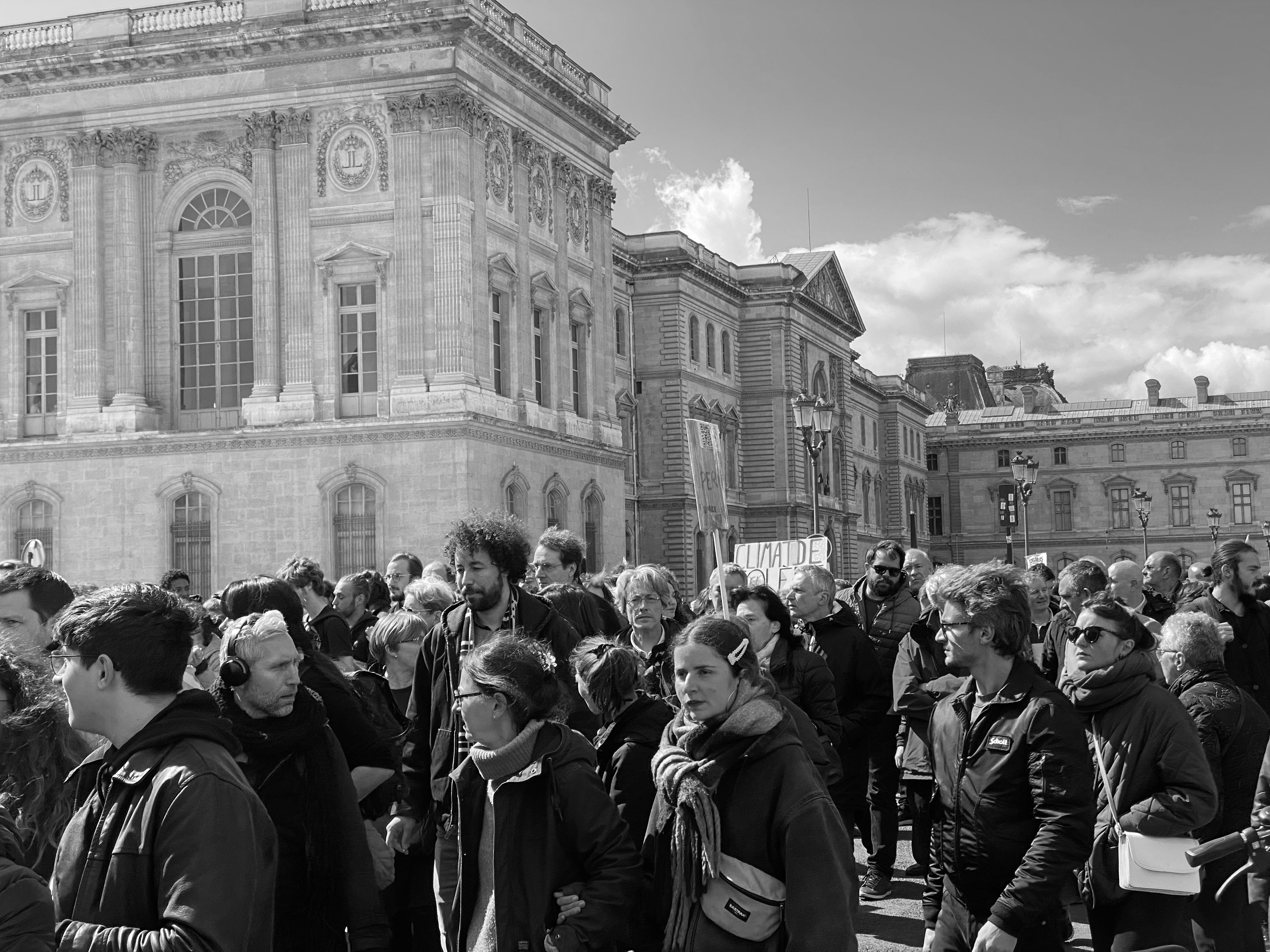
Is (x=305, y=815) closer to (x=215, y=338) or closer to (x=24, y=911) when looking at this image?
(x=24, y=911)

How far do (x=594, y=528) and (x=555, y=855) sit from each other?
32.4 meters

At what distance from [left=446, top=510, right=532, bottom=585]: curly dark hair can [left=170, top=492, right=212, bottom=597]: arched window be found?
26979mm

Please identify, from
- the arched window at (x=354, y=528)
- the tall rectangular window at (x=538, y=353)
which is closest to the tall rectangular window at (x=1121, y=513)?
the tall rectangular window at (x=538, y=353)

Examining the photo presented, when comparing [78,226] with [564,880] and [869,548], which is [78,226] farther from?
[869,548]

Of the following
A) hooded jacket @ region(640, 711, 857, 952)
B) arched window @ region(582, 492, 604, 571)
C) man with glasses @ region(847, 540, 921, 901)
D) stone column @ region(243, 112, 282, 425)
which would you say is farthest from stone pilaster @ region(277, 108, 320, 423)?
hooded jacket @ region(640, 711, 857, 952)

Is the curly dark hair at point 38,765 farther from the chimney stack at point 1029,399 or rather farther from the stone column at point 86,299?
the chimney stack at point 1029,399

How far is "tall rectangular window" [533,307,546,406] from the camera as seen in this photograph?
1380 inches

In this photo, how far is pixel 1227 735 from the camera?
695 centimetres

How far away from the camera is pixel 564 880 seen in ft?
16.3

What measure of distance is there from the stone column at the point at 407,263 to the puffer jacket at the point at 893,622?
832 inches

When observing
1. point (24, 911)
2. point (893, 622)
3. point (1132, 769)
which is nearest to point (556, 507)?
point (893, 622)

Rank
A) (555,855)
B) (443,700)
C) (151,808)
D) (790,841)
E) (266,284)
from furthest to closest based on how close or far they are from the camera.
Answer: (266,284) → (443,700) → (555,855) → (790,841) → (151,808)

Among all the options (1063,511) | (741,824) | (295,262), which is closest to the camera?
(741,824)

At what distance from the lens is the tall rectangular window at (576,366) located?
122 ft
